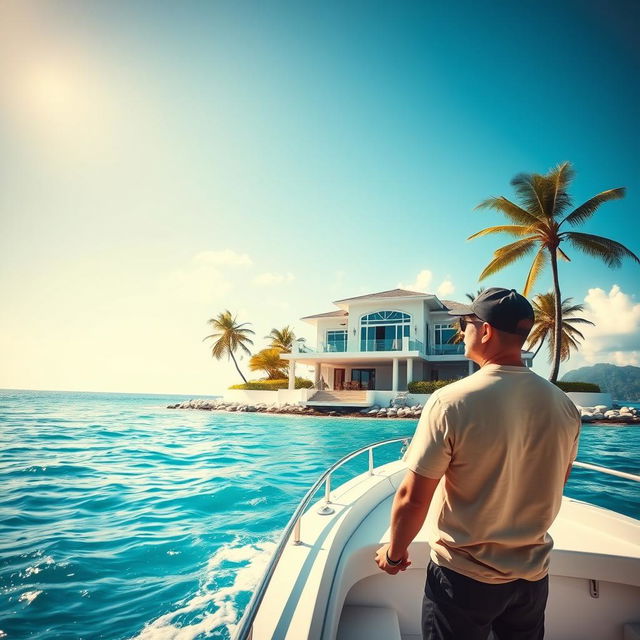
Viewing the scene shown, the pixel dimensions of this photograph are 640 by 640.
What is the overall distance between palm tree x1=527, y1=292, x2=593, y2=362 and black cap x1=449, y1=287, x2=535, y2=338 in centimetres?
3006

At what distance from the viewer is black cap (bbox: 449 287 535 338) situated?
3.95 feet

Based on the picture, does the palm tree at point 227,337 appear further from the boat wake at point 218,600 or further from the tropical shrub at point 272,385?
the boat wake at point 218,600

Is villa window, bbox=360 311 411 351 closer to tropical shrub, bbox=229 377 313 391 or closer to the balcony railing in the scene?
the balcony railing

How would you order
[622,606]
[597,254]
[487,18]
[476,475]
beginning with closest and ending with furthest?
[476,475] → [622,606] → [487,18] → [597,254]

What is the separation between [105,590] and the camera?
120 inches

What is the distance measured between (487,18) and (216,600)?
1384 cm

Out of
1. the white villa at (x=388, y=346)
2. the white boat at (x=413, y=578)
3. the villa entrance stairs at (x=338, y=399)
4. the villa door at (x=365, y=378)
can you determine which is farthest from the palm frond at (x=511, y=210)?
the white boat at (x=413, y=578)

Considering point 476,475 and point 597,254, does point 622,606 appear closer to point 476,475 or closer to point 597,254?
point 476,475

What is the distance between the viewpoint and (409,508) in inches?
42.3

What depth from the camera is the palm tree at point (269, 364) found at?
36.0 m

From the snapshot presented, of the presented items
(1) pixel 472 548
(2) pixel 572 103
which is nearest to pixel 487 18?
(2) pixel 572 103

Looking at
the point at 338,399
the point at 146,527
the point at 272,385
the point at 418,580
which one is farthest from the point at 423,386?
the point at 418,580

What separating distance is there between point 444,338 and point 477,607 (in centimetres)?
2754

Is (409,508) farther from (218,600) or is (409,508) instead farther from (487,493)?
(218,600)
